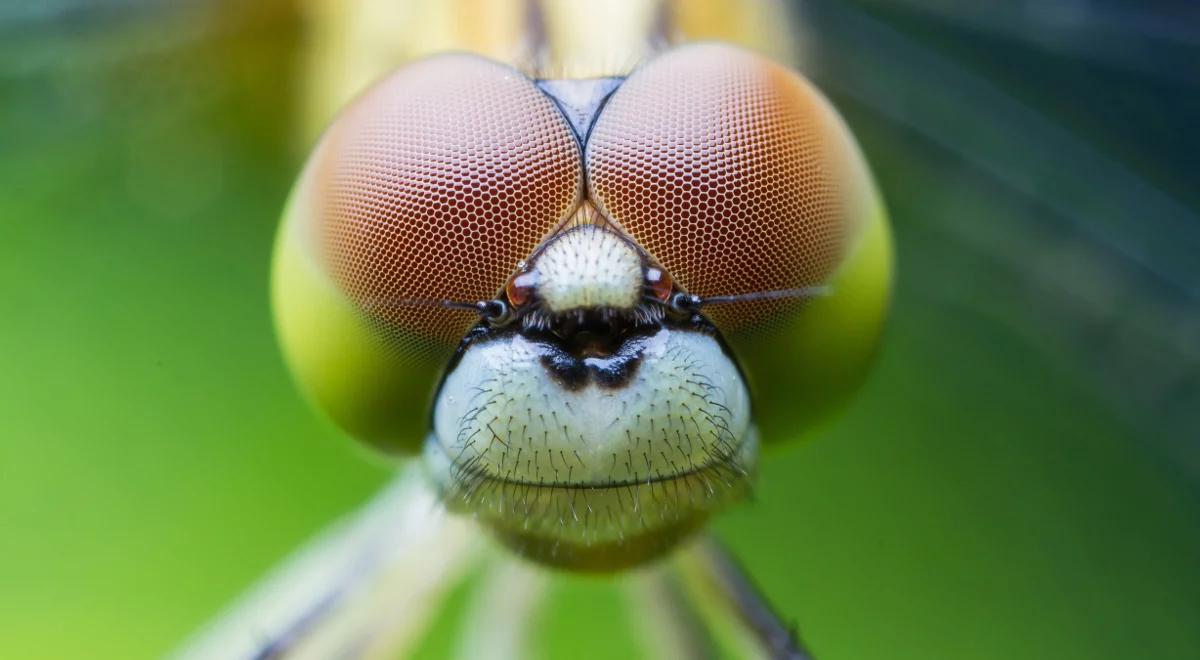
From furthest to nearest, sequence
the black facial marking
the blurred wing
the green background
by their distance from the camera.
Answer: the green background, the blurred wing, the black facial marking

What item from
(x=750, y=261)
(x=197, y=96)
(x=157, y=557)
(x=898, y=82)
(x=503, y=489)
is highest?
(x=750, y=261)

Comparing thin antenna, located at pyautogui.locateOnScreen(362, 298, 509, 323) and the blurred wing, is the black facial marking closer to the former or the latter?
thin antenna, located at pyautogui.locateOnScreen(362, 298, 509, 323)

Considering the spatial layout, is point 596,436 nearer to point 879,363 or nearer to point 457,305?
point 457,305

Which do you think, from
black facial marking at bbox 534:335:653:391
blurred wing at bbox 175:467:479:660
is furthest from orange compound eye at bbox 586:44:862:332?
blurred wing at bbox 175:467:479:660

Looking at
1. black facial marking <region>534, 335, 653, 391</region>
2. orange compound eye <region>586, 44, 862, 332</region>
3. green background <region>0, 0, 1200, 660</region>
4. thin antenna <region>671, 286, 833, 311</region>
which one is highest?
orange compound eye <region>586, 44, 862, 332</region>

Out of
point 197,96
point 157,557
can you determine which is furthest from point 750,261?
point 197,96

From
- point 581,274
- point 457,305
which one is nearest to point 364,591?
point 457,305

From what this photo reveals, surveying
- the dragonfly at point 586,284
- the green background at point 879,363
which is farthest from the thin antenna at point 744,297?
the green background at point 879,363

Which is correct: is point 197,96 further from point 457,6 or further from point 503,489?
point 503,489
